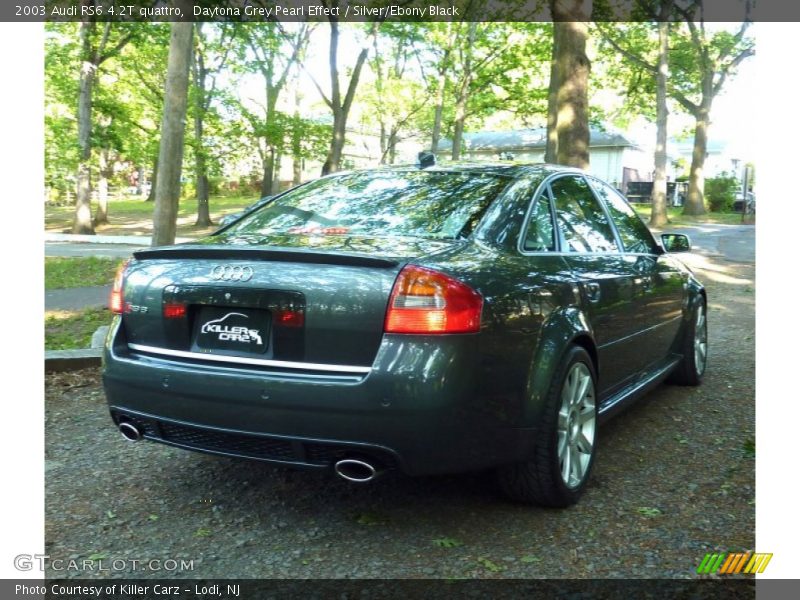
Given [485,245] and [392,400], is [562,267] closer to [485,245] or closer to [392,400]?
[485,245]

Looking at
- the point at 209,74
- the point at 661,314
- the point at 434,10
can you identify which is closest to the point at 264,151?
the point at 209,74

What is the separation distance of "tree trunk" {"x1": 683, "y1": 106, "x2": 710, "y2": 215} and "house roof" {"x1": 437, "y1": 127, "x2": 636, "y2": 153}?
19.3 m

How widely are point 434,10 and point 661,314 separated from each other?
786 inches

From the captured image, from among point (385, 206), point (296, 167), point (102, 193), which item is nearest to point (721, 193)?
Result: point (296, 167)

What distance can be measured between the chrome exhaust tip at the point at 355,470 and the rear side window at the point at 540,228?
1294mm

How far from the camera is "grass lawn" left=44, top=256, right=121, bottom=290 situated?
→ 38.0 ft

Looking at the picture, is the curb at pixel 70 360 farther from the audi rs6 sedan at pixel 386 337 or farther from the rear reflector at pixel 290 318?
the rear reflector at pixel 290 318

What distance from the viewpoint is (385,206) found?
154 inches

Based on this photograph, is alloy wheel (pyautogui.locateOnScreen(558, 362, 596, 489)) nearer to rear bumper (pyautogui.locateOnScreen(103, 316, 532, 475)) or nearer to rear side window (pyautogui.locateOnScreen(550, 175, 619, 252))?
rear bumper (pyautogui.locateOnScreen(103, 316, 532, 475))

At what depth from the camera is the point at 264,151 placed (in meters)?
27.2

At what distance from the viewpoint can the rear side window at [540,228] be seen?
148 inches
